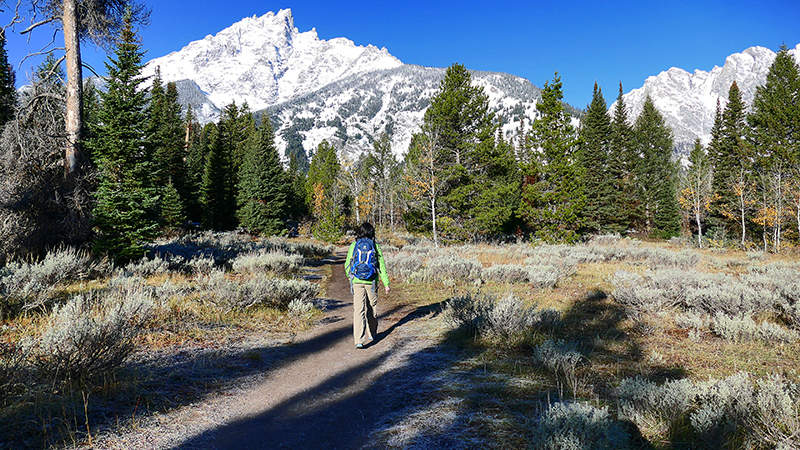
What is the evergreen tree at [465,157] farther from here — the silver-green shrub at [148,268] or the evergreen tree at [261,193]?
the evergreen tree at [261,193]

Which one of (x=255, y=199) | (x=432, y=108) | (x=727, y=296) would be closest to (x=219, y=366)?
(x=727, y=296)

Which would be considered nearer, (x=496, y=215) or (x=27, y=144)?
(x=27, y=144)

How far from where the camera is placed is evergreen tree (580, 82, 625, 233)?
37.9 metres

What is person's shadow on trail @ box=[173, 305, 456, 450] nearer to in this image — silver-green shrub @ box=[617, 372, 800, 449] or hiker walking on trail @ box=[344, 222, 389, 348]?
hiker walking on trail @ box=[344, 222, 389, 348]

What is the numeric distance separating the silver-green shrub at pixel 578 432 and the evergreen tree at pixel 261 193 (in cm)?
3553

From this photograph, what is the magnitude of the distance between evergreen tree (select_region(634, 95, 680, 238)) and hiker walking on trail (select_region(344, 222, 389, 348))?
44.9m

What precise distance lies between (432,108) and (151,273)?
64.3 feet

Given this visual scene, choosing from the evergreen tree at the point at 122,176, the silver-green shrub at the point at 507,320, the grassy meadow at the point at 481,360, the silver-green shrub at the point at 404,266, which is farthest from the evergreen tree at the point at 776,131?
the evergreen tree at the point at 122,176

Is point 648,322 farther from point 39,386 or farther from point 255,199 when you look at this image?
point 255,199

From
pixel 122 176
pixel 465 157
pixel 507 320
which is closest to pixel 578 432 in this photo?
pixel 507 320

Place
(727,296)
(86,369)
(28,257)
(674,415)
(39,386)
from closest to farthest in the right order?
(674,415) < (39,386) < (86,369) < (727,296) < (28,257)

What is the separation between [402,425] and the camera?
342cm

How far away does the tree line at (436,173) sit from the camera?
11281 mm

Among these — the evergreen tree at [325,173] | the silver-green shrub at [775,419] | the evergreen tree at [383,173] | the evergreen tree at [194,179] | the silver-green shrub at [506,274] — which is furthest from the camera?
the evergreen tree at [383,173]
